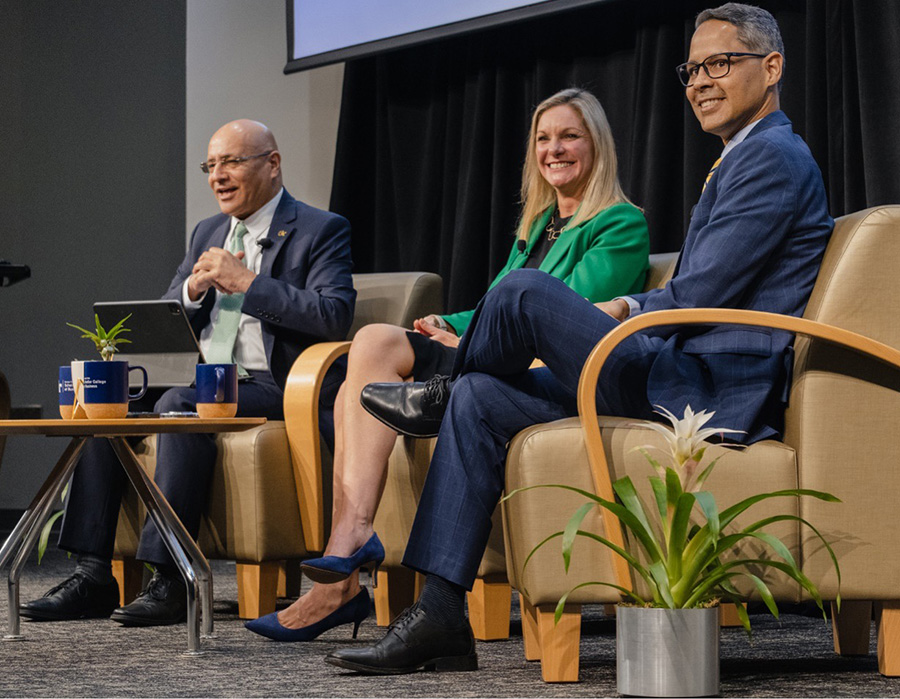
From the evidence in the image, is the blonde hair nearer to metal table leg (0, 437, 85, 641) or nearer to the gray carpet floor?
the gray carpet floor

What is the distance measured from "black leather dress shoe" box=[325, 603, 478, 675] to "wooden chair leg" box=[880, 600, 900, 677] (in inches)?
26.2

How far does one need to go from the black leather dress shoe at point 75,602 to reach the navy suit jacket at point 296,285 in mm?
639

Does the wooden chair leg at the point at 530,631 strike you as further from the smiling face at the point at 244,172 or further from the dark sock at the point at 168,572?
the smiling face at the point at 244,172

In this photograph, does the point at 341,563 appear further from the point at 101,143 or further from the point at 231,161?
the point at 101,143

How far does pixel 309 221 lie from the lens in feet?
10.6

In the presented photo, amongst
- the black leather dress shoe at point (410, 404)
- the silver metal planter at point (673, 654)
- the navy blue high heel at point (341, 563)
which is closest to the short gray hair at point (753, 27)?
the black leather dress shoe at point (410, 404)

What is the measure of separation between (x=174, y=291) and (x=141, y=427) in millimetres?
1109

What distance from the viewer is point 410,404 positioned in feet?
7.10

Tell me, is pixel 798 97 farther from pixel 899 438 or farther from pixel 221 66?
pixel 221 66

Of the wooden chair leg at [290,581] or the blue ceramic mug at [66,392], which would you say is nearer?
the blue ceramic mug at [66,392]

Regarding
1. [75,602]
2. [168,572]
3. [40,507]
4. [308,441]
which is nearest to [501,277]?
[308,441]

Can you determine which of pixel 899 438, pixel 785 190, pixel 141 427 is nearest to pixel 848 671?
pixel 899 438

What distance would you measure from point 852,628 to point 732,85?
0.98 metres

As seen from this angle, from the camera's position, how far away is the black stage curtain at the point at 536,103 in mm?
3199
